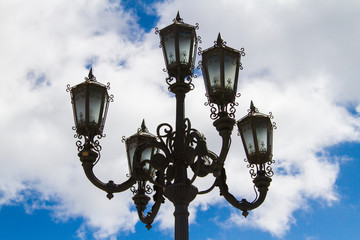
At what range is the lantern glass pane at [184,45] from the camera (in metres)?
7.01

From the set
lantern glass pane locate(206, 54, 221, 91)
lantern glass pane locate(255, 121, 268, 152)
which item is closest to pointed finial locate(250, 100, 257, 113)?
lantern glass pane locate(255, 121, 268, 152)

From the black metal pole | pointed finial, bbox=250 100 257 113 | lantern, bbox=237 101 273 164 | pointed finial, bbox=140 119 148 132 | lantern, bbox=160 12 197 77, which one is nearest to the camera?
the black metal pole

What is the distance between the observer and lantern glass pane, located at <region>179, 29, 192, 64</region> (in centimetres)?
701

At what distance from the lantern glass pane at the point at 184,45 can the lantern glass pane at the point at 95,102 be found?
3.87ft

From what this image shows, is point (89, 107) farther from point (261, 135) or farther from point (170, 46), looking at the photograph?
point (261, 135)

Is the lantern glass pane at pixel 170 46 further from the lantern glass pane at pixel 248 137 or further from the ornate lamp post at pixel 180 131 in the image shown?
the lantern glass pane at pixel 248 137

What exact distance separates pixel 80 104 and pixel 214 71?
1.81m

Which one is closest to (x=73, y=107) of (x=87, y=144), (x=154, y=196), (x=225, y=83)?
(x=87, y=144)

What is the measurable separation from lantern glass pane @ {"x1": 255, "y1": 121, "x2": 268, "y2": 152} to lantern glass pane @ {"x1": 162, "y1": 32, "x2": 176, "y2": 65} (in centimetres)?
156

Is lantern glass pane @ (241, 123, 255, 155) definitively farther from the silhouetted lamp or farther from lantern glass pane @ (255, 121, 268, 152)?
the silhouetted lamp

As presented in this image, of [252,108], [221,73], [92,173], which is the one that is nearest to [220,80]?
[221,73]

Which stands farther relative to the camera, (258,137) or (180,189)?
(258,137)

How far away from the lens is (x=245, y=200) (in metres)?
7.24

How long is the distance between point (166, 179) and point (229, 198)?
98 centimetres
